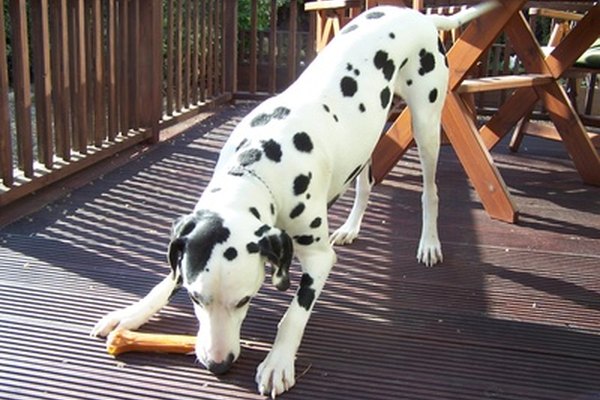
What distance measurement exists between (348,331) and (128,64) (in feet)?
9.97

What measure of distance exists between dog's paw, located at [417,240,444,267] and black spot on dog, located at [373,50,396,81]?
2.40ft

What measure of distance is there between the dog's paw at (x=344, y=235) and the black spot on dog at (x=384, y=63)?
2.55 feet

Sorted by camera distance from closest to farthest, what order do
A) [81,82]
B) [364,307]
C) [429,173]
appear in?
1. [364,307]
2. [429,173]
3. [81,82]

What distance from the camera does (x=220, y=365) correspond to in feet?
5.86

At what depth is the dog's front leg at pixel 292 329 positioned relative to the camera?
6.05ft

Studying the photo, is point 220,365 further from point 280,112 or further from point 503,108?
point 503,108

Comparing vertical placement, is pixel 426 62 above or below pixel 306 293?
above

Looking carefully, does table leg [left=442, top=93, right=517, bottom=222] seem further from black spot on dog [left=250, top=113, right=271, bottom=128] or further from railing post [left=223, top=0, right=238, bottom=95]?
railing post [left=223, top=0, right=238, bottom=95]

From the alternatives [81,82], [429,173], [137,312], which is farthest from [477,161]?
[81,82]

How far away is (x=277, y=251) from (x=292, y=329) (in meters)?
0.34

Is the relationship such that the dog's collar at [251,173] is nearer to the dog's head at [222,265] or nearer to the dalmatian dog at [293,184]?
the dalmatian dog at [293,184]

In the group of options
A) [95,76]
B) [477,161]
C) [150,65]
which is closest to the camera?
[477,161]

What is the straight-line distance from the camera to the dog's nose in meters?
1.77

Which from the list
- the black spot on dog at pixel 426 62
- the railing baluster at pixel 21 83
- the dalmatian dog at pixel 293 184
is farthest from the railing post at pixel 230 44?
the black spot on dog at pixel 426 62
